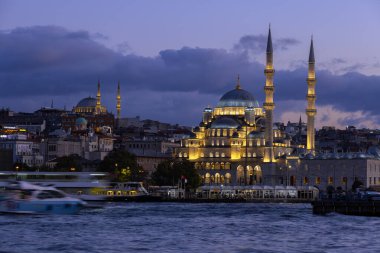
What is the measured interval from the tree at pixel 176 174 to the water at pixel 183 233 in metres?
47.6

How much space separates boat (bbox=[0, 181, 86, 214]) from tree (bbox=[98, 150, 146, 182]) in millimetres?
48848

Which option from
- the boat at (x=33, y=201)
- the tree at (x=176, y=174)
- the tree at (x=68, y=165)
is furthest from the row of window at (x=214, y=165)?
the boat at (x=33, y=201)

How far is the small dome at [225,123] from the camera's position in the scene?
120m

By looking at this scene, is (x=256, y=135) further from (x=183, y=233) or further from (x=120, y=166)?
(x=183, y=233)

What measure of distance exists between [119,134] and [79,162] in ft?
126

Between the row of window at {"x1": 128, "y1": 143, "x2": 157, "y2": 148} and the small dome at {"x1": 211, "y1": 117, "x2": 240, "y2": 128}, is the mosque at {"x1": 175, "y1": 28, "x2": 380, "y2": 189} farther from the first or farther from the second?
the row of window at {"x1": 128, "y1": 143, "x2": 157, "y2": 148}

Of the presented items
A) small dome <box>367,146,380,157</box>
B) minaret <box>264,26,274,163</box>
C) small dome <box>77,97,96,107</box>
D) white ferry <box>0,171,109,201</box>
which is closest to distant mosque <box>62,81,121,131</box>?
small dome <box>77,97,96,107</box>

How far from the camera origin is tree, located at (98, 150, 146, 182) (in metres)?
101

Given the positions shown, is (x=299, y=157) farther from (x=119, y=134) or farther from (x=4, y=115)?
(x=4, y=115)

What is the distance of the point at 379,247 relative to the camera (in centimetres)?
3725

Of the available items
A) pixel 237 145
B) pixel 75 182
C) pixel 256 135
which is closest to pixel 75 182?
pixel 75 182

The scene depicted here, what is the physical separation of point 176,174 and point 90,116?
185ft

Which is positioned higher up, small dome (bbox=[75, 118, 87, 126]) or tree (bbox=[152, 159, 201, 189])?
small dome (bbox=[75, 118, 87, 126])

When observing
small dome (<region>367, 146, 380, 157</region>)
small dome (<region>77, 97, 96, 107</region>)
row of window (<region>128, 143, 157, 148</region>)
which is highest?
small dome (<region>77, 97, 96, 107</region>)
